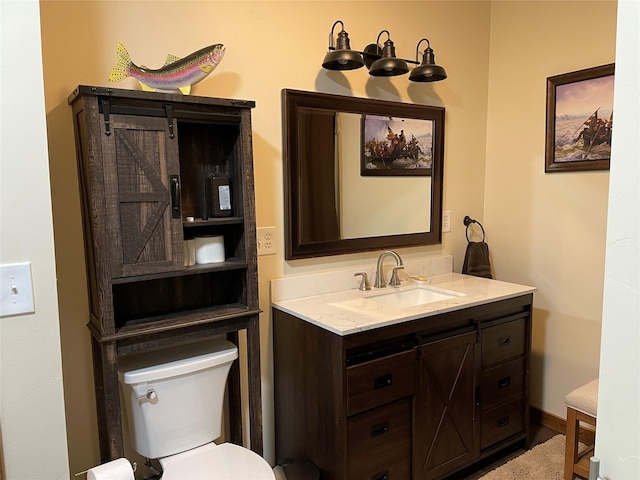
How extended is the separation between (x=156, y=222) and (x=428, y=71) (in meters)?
1.56

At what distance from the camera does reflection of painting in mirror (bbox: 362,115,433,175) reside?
247 centimetres

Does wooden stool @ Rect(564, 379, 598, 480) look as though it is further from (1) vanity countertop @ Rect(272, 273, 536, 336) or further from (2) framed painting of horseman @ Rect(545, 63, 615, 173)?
(2) framed painting of horseman @ Rect(545, 63, 615, 173)

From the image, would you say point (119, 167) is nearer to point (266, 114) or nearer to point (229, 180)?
point (229, 180)

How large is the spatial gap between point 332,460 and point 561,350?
5.20ft

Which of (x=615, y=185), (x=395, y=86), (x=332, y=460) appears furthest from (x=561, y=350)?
(x=615, y=185)

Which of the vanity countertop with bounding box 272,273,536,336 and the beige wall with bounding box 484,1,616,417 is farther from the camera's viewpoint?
the beige wall with bounding box 484,1,616,417

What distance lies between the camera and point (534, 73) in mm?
2713

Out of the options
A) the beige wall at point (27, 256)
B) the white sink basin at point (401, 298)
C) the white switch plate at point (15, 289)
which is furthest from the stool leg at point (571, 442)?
the white switch plate at point (15, 289)

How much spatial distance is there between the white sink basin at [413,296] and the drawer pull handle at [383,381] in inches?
19.2

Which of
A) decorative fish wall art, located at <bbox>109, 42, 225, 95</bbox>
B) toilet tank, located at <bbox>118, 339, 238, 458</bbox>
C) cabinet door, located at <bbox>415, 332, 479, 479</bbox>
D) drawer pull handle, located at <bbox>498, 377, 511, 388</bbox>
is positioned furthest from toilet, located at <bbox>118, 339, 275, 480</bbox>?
drawer pull handle, located at <bbox>498, 377, 511, 388</bbox>

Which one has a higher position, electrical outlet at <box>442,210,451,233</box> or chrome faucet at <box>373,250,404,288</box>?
electrical outlet at <box>442,210,451,233</box>

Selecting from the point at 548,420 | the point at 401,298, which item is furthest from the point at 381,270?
the point at 548,420

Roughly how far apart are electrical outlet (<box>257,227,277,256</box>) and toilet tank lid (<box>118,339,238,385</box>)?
454 mm

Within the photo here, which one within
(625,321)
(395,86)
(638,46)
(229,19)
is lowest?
(625,321)
